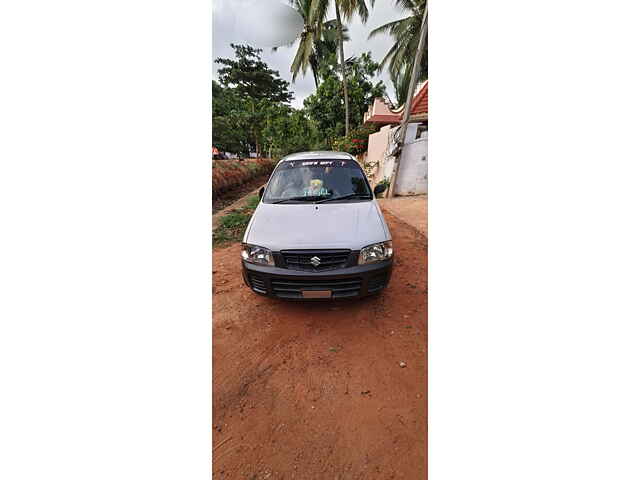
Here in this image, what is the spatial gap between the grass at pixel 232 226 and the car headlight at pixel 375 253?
2.39 metres

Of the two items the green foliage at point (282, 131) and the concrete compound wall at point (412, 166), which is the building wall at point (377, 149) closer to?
the concrete compound wall at point (412, 166)

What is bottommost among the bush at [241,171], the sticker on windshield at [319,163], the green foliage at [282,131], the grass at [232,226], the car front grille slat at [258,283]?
the grass at [232,226]

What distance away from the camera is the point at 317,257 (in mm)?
1608

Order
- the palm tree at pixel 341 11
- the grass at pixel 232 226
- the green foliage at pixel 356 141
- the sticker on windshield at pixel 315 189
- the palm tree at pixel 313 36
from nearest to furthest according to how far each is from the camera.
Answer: the palm tree at pixel 341 11, the sticker on windshield at pixel 315 189, the palm tree at pixel 313 36, the grass at pixel 232 226, the green foliage at pixel 356 141

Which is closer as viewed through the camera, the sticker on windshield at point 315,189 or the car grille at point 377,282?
the car grille at point 377,282

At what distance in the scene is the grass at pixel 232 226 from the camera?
3.57 m

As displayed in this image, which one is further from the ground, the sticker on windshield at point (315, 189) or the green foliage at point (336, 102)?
the green foliage at point (336, 102)

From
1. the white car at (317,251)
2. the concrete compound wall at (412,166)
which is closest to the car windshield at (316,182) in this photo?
the white car at (317,251)

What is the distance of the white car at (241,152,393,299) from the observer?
1.61 m

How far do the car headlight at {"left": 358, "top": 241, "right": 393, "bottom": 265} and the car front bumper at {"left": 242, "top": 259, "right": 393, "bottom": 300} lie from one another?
0.10ft

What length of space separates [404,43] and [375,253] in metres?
3.28

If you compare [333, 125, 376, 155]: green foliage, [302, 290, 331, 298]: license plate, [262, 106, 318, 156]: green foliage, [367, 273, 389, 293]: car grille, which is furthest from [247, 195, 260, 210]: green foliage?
[333, 125, 376, 155]: green foliage

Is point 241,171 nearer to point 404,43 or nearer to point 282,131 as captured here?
point 282,131
